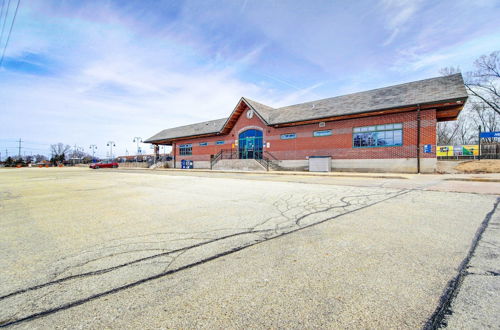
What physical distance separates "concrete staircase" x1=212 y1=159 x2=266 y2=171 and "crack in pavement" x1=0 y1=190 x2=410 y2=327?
64.6ft

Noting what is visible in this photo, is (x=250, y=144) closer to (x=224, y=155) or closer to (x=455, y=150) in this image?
(x=224, y=155)

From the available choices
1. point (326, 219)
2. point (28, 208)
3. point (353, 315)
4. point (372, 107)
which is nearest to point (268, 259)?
point (353, 315)

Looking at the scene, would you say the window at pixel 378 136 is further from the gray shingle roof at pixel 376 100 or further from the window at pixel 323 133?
the window at pixel 323 133

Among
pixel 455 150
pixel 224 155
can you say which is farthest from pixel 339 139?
pixel 455 150

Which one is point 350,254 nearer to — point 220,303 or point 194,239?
point 220,303

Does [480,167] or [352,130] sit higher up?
[352,130]

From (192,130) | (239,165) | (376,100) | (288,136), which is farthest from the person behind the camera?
(192,130)

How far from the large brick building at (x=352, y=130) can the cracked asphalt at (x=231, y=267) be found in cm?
1413

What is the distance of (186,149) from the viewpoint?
119ft

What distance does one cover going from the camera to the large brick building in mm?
17062

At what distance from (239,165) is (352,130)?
12.1m

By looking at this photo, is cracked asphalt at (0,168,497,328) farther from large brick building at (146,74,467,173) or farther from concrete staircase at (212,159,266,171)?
concrete staircase at (212,159,266,171)

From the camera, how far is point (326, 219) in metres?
4.82

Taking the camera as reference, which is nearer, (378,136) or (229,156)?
(378,136)
